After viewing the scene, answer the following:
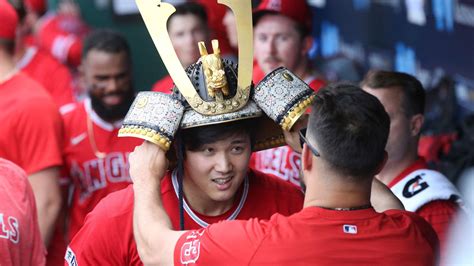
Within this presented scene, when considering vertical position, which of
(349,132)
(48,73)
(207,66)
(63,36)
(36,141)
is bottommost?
(63,36)

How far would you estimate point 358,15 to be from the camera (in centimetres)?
772

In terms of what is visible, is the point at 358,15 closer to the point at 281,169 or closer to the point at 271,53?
the point at 271,53

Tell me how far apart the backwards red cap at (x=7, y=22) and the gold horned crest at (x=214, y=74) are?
2.33 metres

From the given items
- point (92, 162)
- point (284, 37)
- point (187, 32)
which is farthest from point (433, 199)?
point (187, 32)

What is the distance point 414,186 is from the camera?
4.38m

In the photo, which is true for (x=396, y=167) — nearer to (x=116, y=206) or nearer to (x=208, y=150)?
(x=208, y=150)

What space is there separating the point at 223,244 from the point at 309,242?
263 millimetres

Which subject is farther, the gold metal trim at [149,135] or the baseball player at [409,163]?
the baseball player at [409,163]

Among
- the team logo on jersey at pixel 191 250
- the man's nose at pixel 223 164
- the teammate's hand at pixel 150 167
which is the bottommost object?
the team logo on jersey at pixel 191 250

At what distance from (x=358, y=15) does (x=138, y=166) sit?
456 centimetres

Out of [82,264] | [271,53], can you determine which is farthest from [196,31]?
[82,264]

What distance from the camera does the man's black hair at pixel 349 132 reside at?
314cm

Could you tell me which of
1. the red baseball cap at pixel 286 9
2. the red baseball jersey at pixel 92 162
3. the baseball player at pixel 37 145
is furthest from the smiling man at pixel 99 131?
the red baseball cap at pixel 286 9

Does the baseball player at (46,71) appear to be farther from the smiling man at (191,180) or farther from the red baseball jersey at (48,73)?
the smiling man at (191,180)
